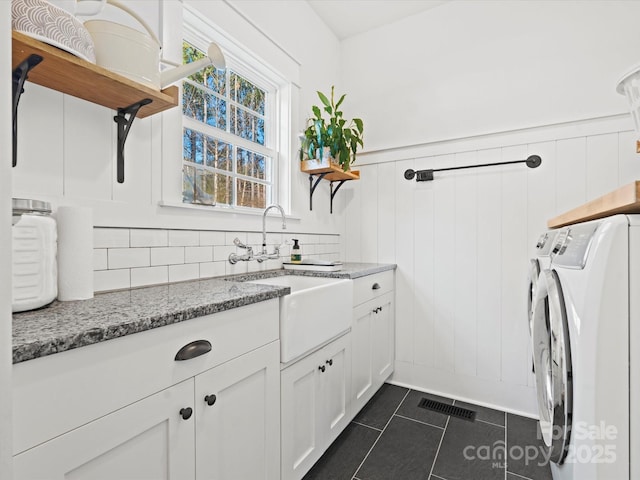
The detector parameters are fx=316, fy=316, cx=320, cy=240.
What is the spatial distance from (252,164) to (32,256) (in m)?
1.39

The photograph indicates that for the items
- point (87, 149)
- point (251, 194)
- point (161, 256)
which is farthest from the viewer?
point (251, 194)

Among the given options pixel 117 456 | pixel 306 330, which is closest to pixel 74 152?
pixel 117 456

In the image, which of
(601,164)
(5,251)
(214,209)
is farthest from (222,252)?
(601,164)

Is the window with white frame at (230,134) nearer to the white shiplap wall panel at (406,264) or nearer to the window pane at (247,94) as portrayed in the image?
the window pane at (247,94)

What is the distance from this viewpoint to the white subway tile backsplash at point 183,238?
4.62 ft

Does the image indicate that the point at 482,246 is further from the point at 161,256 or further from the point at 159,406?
the point at 159,406

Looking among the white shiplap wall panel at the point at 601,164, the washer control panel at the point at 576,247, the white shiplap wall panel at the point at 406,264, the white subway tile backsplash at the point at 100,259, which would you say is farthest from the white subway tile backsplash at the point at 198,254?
the white shiplap wall panel at the point at 601,164

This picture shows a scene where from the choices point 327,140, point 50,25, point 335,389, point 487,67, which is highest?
point 487,67

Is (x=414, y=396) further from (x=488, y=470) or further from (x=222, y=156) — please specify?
(x=222, y=156)

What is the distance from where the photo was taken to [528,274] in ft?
6.48

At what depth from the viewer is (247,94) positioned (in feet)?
6.73

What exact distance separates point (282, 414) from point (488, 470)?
3.59ft

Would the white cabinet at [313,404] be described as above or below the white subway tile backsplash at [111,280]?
below

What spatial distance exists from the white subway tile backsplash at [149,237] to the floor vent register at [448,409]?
1.92 m
